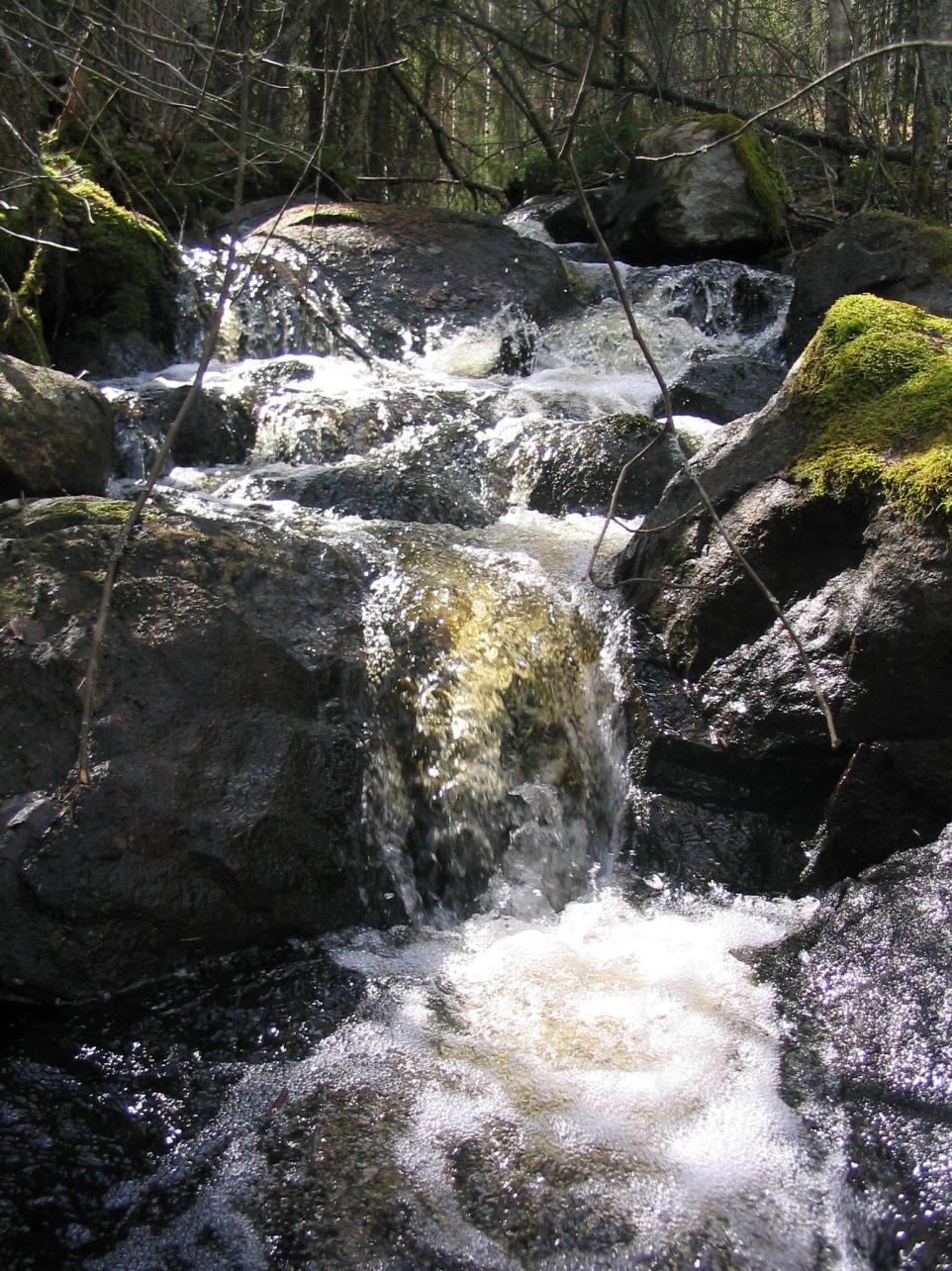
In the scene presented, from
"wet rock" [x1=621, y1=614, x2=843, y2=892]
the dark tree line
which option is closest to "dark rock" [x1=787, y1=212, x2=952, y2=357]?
the dark tree line

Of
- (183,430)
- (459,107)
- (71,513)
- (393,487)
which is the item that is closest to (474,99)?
(459,107)

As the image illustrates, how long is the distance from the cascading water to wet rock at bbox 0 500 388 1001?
0.12 m

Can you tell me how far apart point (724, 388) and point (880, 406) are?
2.98 m

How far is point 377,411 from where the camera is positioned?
549 centimetres

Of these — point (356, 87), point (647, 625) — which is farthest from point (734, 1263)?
point (356, 87)

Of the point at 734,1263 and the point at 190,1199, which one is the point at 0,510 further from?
the point at 734,1263

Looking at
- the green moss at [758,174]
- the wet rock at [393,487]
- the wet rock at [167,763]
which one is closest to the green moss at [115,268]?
the wet rock at [393,487]

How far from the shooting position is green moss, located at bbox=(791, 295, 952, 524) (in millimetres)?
2896

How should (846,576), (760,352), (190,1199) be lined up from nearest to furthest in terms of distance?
(190,1199), (846,576), (760,352)

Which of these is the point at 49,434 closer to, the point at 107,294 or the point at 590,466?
the point at 590,466

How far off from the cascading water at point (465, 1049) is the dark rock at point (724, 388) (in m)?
2.23

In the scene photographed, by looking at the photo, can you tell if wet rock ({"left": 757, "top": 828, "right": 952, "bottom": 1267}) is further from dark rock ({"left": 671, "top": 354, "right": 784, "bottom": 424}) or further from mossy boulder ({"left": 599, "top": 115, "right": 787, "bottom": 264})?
mossy boulder ({"left": 599, "top": 115, "right": 787, "bottom": 264})

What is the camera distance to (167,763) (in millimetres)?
2578

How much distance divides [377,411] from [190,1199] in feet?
13.9
